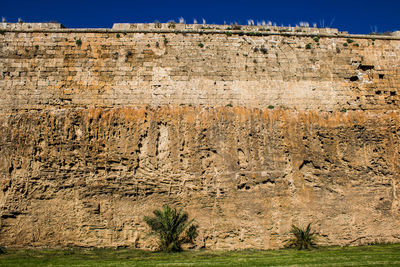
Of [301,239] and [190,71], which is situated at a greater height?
[190,71]

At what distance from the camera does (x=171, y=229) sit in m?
9.76

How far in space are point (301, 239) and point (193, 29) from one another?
8214 millimetres

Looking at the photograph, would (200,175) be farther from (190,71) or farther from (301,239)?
(190,71)

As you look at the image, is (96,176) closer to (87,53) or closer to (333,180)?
(87,53)

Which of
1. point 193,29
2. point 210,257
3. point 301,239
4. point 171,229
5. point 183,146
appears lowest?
point 210,257

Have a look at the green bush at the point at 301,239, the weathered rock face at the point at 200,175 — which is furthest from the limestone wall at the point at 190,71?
the green bush at the point at 301,239

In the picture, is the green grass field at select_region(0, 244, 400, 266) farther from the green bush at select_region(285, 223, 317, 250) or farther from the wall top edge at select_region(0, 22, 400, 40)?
the wall top edge at select_region(0, 22, 400, 40)

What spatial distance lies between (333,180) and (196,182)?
422 centimetres

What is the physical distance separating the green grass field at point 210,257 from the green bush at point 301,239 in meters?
0.34

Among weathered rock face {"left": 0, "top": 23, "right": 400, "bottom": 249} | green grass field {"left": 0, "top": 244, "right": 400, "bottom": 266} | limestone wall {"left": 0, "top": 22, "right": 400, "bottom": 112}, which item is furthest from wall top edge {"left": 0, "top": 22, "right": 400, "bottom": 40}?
→ green grass field {"left": 0, "top": 244, "right": 400, "bottom": 266}

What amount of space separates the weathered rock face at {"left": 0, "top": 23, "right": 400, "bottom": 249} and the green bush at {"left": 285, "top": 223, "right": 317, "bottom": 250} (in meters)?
0.27

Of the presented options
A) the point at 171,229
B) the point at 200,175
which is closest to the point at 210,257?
the point at 171,229

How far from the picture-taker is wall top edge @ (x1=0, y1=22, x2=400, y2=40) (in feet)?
41.9

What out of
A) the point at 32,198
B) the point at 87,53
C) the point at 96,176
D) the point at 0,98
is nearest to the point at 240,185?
the point at 96,176
